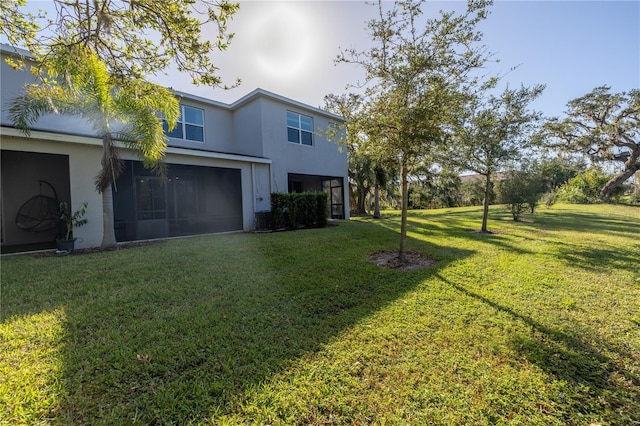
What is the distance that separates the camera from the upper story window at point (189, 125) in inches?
461

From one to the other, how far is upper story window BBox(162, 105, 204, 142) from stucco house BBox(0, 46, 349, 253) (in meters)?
0.04

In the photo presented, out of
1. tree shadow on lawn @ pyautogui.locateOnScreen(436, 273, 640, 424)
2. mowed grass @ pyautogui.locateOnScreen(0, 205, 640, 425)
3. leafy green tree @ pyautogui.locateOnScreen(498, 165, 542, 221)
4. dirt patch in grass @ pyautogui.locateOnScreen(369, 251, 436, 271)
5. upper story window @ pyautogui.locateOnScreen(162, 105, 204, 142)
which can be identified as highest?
upper story window @ pyautogui.locateOnScreen(162, 105, 204, 142)

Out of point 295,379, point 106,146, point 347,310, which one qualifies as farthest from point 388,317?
point 106,146

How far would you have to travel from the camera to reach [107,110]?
6.88 meters

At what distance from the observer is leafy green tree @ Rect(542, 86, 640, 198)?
21828 mm

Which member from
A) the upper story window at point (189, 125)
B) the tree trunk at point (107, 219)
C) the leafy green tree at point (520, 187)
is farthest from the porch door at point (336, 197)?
the tree trunk at point (107, 219)

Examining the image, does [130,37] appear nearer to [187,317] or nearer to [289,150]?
[187,317]

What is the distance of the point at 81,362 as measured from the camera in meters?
2.48

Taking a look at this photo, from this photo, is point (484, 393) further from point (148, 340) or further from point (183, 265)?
point (183, 265)

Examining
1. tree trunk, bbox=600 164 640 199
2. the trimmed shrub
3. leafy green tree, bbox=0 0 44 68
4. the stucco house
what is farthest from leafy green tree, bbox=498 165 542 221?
tree trunk, bbox=600 164 640 199

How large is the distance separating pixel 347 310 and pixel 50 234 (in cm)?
1216

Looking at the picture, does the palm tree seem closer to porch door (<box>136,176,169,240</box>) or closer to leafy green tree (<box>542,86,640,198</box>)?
porch door (<box>136,176,169,240</box>)

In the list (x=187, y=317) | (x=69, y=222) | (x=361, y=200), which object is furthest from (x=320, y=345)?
(x=361, y=200)

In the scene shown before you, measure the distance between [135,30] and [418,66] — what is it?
4.96 meters
